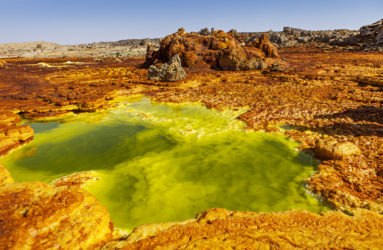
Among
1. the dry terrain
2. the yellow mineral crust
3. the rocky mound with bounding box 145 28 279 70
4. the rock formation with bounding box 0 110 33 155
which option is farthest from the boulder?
the yellow mineral crust

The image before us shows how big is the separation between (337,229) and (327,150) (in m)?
4.22

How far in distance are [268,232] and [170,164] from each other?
178 inches

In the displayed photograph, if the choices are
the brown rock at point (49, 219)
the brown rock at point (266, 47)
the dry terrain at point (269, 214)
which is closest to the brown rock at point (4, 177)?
the dry terrain at point (269, 214)

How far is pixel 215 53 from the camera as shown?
2581 centimetres

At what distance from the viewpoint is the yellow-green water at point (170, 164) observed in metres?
5.08

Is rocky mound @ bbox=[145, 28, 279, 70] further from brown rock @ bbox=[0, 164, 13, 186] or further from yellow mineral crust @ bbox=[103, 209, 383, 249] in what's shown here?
yellow mineral crust @ bbox=[103, 209, 383, 249]

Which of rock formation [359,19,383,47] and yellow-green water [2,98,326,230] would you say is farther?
rock formation [359,19,383,47]

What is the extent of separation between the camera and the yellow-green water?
5082 mm

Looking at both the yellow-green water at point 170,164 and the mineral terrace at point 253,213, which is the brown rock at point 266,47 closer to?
the mineral terrace at point 253,213

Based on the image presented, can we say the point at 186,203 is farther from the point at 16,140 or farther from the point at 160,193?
the point at 16,140

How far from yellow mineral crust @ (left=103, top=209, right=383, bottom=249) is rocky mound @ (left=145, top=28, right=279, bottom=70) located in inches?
883

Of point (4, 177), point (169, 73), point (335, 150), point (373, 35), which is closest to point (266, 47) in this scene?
point (169, 73)

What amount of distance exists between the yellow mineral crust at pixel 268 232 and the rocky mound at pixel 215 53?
73.6 feet

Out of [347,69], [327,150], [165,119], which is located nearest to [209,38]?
[347,69]
